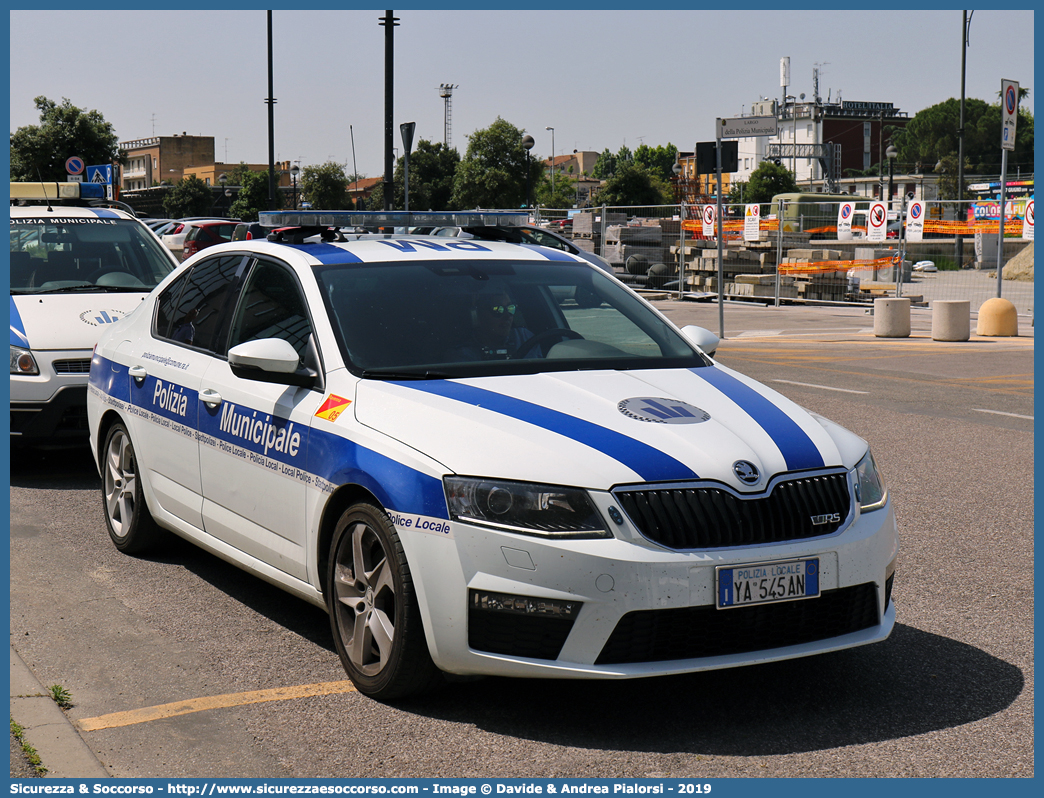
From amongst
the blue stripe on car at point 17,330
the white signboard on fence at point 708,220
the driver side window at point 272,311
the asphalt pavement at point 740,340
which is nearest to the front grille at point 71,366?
the blue stripe on car at point 17,330

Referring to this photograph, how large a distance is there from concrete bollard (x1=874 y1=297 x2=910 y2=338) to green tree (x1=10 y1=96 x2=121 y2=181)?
4616cm

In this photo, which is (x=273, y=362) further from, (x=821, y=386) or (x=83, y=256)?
(x=821, y=386)

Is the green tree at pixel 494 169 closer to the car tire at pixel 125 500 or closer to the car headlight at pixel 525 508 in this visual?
the car tire at pixel 125 500

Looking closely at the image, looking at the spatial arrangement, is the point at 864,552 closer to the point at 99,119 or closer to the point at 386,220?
the point at 386,220

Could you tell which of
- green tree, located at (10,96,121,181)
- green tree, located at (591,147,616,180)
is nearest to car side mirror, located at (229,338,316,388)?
green tree, located at (10,96,121,181)

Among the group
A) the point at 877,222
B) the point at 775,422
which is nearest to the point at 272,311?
the point at 775,422

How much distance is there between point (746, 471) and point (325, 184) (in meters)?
78.7

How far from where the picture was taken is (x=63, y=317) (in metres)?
8.28

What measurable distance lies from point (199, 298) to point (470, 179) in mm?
62289

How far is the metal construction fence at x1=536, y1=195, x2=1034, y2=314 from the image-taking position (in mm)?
25672

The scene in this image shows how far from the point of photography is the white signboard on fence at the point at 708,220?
28292 mm

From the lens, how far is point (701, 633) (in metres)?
3.79

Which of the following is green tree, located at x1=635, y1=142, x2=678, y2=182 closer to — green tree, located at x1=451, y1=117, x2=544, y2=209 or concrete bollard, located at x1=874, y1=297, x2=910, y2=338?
green tree, located at x1=451, y1=117, x2=544, y2=209
